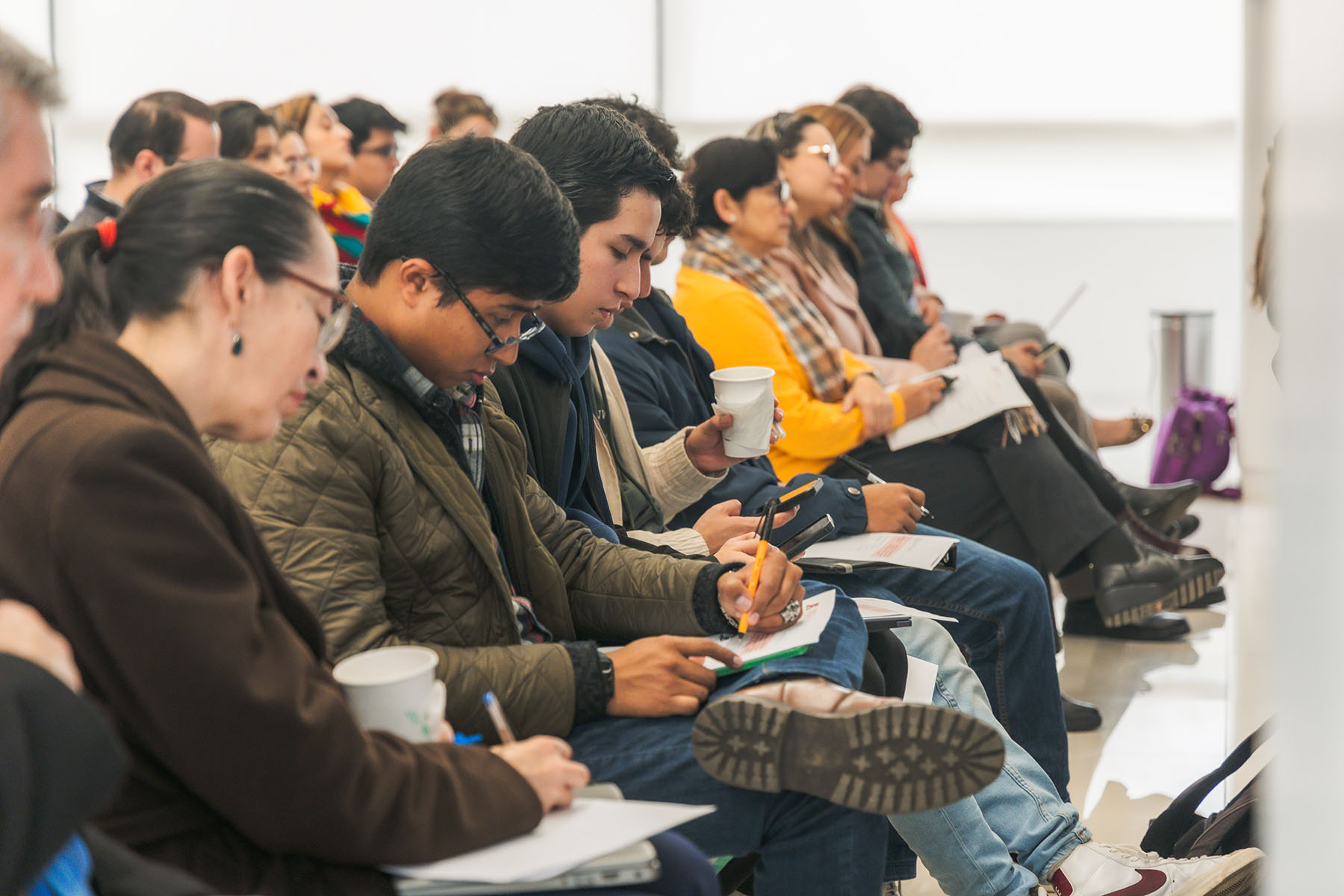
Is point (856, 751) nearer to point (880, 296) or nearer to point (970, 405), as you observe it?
point (970, 405)

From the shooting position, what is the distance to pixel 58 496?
3.03 feet

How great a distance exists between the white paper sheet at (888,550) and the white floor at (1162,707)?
55 centimetres

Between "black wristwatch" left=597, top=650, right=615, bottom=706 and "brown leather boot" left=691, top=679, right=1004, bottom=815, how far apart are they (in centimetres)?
18

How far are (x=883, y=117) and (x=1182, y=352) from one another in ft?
7.44

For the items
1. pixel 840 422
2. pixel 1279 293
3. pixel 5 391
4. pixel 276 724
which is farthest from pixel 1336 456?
pixel 840 422

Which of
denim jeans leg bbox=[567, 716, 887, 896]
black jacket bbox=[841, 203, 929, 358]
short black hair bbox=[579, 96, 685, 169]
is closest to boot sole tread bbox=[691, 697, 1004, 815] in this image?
denim jeans leg bbox=[567, 716, 887, 896]

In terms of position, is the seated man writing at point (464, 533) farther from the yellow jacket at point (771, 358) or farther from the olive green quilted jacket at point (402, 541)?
the yellow jacket at point (771, 358)

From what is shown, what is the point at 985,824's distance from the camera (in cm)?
170

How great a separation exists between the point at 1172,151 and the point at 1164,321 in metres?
1.26

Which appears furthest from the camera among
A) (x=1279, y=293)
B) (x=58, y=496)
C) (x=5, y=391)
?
(x=5, y=391)

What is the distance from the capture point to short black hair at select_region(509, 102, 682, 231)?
1923mm

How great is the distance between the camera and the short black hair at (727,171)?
9.45 feet

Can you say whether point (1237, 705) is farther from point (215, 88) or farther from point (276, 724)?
point (215, 88)

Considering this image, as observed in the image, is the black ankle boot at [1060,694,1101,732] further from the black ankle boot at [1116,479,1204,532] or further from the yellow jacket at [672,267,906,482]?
the black ankle boot at [1116,479,1204,532]
